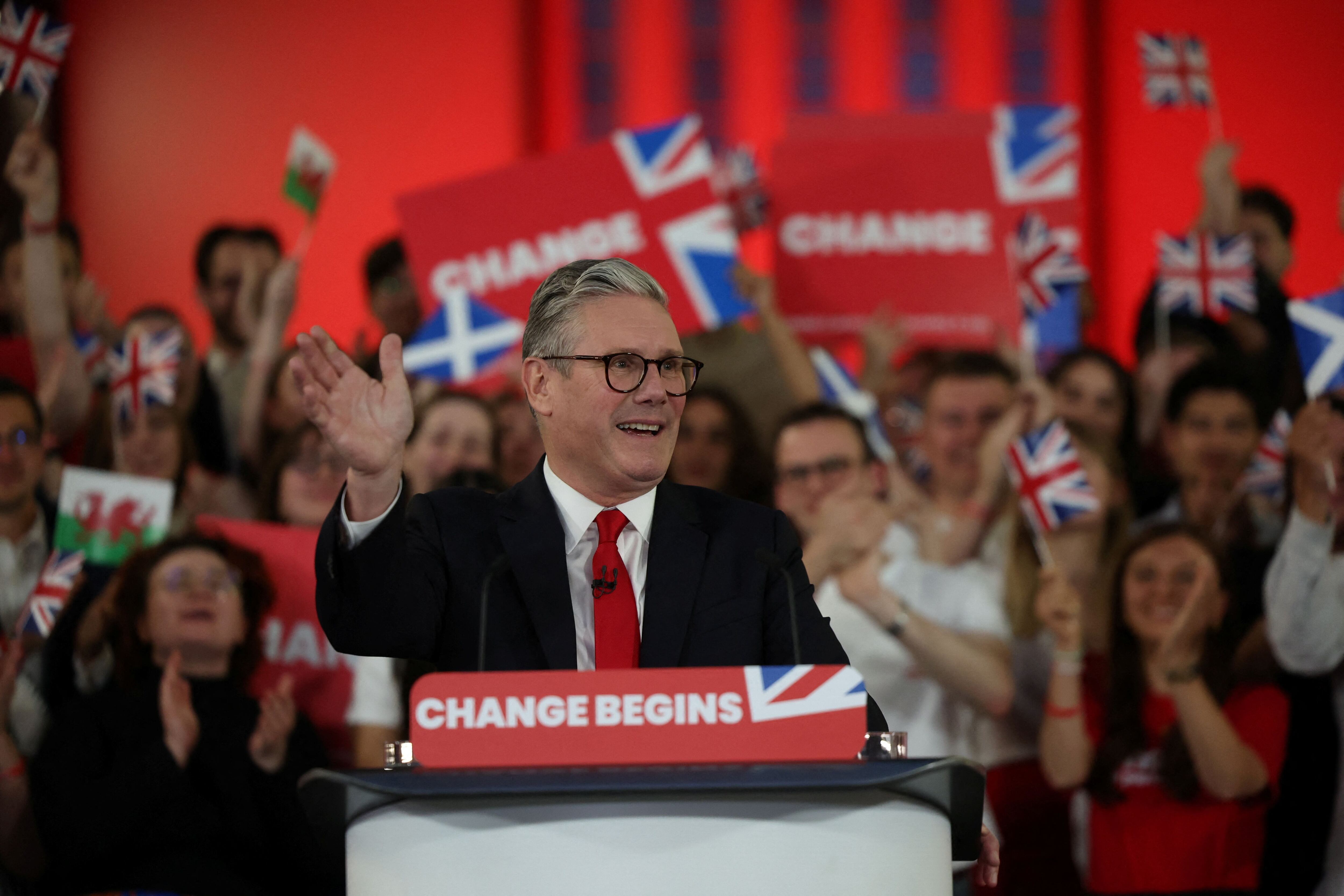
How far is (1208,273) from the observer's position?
13.7 ft

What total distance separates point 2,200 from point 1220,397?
3.13m

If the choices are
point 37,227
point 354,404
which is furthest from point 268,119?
point 354,404

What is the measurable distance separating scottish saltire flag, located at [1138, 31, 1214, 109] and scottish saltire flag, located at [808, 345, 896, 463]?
1.27m

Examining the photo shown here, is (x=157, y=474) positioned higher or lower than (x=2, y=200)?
lower

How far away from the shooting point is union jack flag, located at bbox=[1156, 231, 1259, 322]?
417cm

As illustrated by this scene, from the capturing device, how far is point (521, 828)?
1284 millimetres

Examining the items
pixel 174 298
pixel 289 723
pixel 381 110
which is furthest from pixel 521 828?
pixel 381 110

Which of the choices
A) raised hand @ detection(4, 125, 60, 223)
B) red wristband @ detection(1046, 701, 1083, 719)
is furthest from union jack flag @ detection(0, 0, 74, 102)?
red wristband @ detection(1046, 701, 1083, 719)

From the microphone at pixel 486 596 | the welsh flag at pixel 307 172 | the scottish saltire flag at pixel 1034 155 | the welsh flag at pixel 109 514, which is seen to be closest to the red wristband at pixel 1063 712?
the scottish saltire flag at pixel 1034 155

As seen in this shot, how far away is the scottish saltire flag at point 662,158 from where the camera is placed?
4.27m

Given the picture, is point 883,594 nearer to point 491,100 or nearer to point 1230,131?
point 1230,131

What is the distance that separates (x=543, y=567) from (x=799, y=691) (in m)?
0.46

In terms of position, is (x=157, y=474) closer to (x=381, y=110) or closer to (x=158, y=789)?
(x=158, y=789)

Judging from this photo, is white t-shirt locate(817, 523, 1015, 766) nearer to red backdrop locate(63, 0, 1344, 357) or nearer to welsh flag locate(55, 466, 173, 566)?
welsh flag locate(55, 466, 173, 566)
